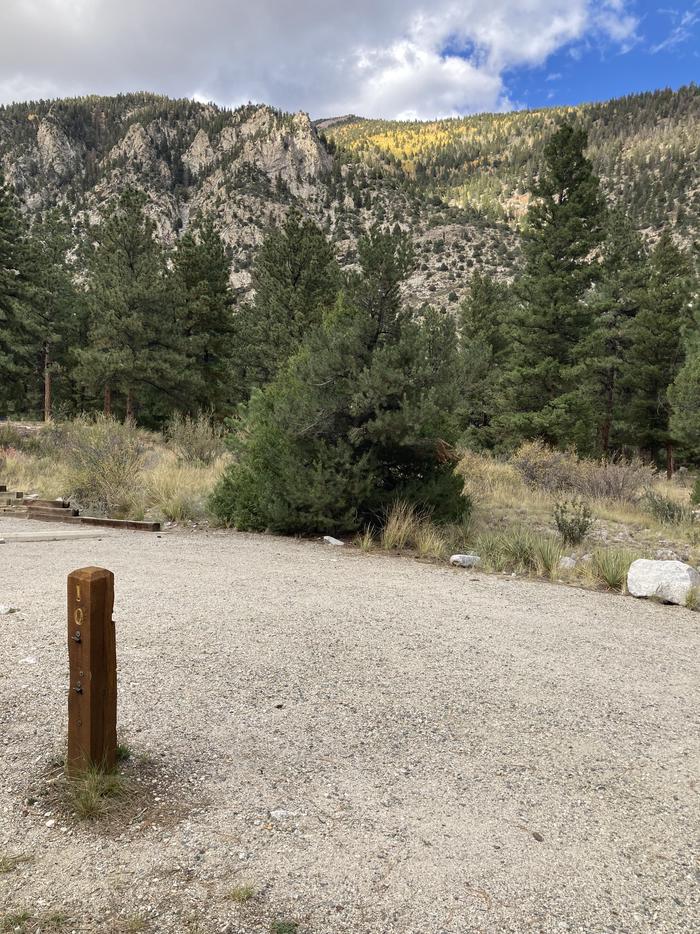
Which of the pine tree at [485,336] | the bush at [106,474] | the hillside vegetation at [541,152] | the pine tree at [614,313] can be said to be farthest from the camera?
the hillside vegetation at [541,152]

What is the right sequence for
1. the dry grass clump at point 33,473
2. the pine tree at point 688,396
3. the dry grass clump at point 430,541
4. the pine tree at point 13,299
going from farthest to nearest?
the pine tree at point 13,299, the pine tree at point 688,396, the dry grass clump at point 33,473, the dry grass clump at point 430,541

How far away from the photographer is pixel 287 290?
86.5 feet

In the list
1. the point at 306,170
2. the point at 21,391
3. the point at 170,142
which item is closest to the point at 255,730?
the point at 21,391

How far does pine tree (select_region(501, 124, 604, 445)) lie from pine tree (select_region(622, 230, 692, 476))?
22.5 ft

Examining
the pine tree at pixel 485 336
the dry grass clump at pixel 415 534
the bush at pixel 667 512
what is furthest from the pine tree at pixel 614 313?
the dry grass clump at pixel 415 534

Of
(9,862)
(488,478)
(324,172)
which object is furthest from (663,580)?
(324,172)

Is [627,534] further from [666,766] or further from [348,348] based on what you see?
[666,766]

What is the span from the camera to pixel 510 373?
23.4 m

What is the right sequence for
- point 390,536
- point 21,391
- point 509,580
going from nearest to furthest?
1. point 509,580
2. point 390,536
3. point 21,391

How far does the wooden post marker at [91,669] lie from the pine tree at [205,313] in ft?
90.2

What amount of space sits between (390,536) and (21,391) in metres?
32.7

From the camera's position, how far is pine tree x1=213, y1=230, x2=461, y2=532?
8062 millimetres

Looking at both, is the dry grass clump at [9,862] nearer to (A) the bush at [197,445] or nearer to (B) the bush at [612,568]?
(B) the bush at [612,568]

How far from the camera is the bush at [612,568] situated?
6.45 metres
